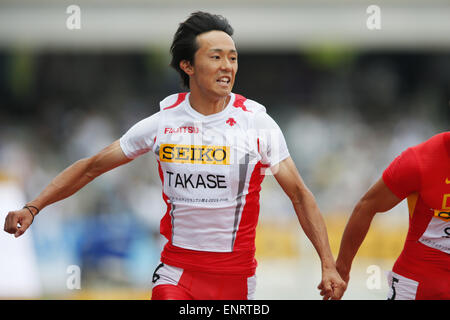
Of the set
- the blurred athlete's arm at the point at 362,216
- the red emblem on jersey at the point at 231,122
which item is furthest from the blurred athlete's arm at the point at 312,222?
the red emblem on jersey at the point at 231,122

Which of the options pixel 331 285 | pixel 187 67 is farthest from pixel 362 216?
pixel 187 67

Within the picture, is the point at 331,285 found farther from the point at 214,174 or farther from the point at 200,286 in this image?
the point at 214,174

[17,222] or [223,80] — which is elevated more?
[223,80]

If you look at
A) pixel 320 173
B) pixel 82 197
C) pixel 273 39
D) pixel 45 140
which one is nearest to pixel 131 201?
pixel 82 197

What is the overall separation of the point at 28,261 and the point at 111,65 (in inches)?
484

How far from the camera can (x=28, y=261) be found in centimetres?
931

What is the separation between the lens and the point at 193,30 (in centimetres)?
479

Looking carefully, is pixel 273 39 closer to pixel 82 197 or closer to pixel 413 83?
pixel 413 83

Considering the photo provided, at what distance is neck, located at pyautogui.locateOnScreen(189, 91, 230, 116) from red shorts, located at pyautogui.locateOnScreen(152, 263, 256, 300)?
114cm

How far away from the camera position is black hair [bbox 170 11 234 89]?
4.76 metres

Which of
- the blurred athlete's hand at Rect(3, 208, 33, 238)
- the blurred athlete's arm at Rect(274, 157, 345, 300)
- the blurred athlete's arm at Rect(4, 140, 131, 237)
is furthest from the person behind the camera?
the blurred athlete's arm at Rect(4, 140, 131, 237)

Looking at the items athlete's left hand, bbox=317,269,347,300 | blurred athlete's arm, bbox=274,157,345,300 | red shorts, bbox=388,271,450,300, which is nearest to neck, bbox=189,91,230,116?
blurred athlete's arm, bbox=274,157,345,300

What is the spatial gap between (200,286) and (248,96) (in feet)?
52.4

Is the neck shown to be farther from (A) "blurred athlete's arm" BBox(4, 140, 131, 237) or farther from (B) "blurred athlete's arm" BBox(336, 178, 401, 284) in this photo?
(B) "blurred athlete's arm" BBox(336, 178, 401, 284)
